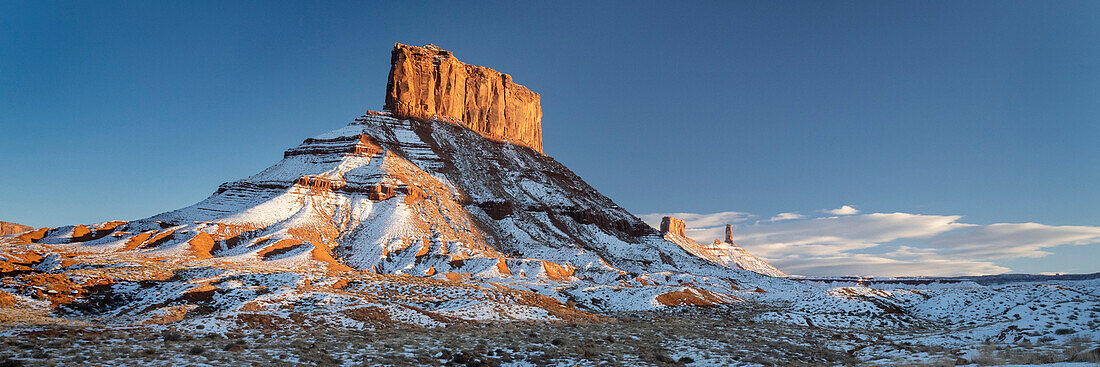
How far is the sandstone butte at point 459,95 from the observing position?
130000mm

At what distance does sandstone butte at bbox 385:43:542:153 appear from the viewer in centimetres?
13000

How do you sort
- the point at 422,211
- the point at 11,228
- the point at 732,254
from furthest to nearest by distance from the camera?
1. the point at 732,254
2. the point at 11,228
3. the point at 422,211

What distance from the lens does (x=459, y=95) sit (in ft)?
461

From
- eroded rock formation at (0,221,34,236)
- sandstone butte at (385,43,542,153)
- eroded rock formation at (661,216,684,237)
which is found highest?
sandstone butte at (385,43,542,153)

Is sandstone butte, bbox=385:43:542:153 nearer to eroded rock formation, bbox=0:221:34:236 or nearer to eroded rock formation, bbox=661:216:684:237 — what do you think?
eroded rock formation, bbox=661:216:684:237

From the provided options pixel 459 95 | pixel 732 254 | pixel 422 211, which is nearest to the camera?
pixel 422 211

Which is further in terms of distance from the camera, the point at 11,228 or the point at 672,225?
the point at 672,225

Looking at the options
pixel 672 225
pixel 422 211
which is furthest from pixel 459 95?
pixel 672 225

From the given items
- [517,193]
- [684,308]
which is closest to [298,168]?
[517,193]

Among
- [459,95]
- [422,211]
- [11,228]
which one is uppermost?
[459,95]

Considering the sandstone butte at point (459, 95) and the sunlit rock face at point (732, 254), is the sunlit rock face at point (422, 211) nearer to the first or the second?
the sandstone butte at point (459, 95)

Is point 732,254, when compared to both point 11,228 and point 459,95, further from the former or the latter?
point 11,228

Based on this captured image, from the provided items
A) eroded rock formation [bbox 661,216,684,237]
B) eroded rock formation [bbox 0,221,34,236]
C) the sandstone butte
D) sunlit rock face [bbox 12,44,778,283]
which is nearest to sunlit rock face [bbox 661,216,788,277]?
eroded rock formation [bbox 661,216,684,237]

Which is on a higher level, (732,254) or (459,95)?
(459,95)
